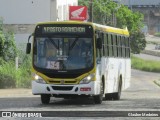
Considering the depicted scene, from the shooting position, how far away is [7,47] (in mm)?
47094

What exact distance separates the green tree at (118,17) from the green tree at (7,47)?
32642 millimetres

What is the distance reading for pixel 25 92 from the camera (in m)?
39.8

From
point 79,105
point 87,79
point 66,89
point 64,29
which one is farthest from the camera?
point 64,29

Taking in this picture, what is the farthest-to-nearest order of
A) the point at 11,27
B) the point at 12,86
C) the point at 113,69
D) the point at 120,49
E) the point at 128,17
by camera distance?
the point at 128,17 < the point at 11,27 < the point at 12,86 < the point at 120,49 < the point at 113,69

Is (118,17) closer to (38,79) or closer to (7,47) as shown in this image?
(7,47)

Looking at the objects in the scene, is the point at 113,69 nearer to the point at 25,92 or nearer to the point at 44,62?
the point at 44,62

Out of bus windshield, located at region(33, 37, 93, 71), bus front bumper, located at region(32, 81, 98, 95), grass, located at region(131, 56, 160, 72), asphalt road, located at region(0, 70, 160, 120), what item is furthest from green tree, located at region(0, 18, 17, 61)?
grass, located at region(131, 56, 160, 72)

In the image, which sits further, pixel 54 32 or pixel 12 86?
pixel 12 86

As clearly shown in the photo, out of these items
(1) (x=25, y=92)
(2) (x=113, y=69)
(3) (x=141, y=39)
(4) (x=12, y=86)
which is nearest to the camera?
(2) (x=113, y=69)

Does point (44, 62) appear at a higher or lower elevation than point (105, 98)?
higher

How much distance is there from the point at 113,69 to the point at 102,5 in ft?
206

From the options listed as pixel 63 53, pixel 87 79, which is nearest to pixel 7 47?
pixel 63 53

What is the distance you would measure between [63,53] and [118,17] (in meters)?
74.3

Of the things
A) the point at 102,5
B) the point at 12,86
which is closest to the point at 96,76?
the point at 12,86
